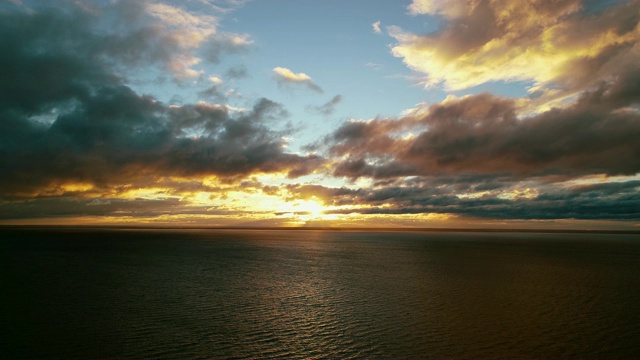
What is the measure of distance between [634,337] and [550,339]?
5497 mm

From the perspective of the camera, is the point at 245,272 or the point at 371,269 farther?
the point at 371,269

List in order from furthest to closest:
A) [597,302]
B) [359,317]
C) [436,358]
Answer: [597,302] < [359,317] < [436,358]

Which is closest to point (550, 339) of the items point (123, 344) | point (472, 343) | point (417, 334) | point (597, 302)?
point (472, 343)

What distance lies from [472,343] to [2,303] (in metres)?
36.8

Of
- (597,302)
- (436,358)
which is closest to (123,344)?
(436,358)

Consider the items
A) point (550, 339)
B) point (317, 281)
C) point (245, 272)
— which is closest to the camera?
point (550, 339)

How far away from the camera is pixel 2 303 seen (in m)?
32.0

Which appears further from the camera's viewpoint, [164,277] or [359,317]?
[164,277]

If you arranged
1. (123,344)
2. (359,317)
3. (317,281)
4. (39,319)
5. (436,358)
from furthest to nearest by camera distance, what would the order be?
(317,281)
(359,317)
(39,319)
(123,344)
(436,358)

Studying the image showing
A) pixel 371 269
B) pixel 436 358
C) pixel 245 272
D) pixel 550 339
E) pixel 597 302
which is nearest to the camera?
pixel 436 358

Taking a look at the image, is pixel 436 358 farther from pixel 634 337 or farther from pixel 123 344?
pixel 123 344

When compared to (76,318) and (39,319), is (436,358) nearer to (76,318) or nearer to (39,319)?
(76,318)

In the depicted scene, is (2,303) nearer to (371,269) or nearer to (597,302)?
(371,269)

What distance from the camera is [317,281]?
4684cm
